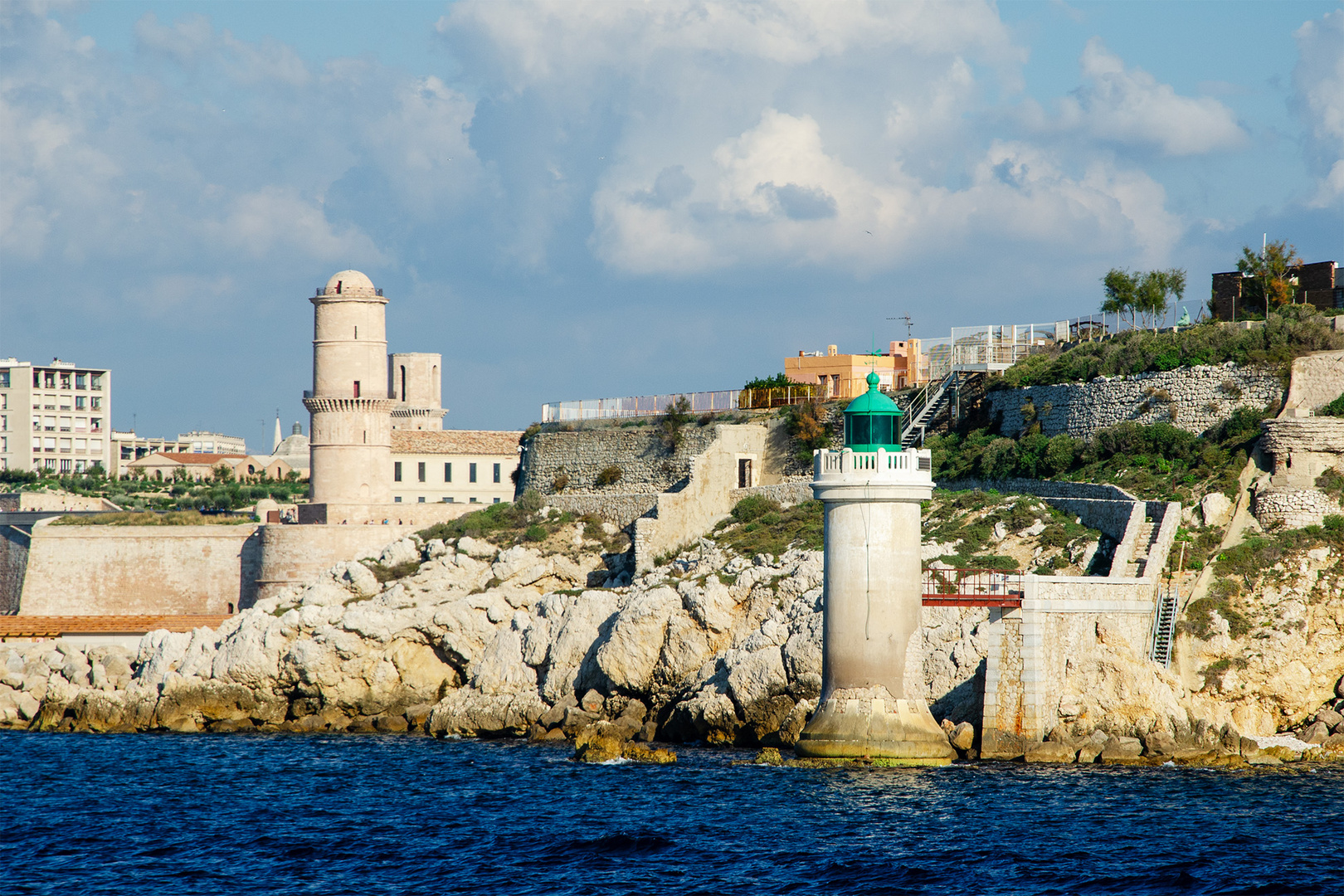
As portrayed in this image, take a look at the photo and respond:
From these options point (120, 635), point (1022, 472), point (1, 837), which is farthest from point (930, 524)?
point (120, 635)

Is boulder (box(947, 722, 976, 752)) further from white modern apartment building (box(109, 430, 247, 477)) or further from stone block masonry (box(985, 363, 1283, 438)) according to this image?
white modern apartment building (box(109, 430, 247, 477))

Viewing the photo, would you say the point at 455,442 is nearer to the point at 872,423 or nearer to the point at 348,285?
the point at 348,285

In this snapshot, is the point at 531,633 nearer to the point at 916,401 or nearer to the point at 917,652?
the point at 917,652

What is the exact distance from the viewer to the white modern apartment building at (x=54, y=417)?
111688mm

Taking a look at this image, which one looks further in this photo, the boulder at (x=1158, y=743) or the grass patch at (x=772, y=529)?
the grass patch at (x=772, y=529)

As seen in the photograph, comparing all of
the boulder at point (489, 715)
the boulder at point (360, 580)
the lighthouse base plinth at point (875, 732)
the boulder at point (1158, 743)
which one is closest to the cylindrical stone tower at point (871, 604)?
the lighthouse base plinth at point (875, 732)

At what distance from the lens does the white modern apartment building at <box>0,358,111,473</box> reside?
366 feet

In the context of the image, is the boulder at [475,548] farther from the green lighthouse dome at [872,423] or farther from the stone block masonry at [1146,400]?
the green lighthouse dome at [872,423]

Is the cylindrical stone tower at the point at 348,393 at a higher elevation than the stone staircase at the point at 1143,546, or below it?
higher

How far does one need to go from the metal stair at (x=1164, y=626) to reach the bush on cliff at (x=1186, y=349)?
33.4 feet

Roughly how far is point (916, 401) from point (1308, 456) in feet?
45.5

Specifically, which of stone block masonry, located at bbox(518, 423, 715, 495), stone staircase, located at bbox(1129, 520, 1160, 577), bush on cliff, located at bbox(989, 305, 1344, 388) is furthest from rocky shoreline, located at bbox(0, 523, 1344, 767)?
bush on cliff, located at bbox(989, 305, 1344, 388)

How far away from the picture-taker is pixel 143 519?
61375 mm

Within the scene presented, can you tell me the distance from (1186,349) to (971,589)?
12.4 m
